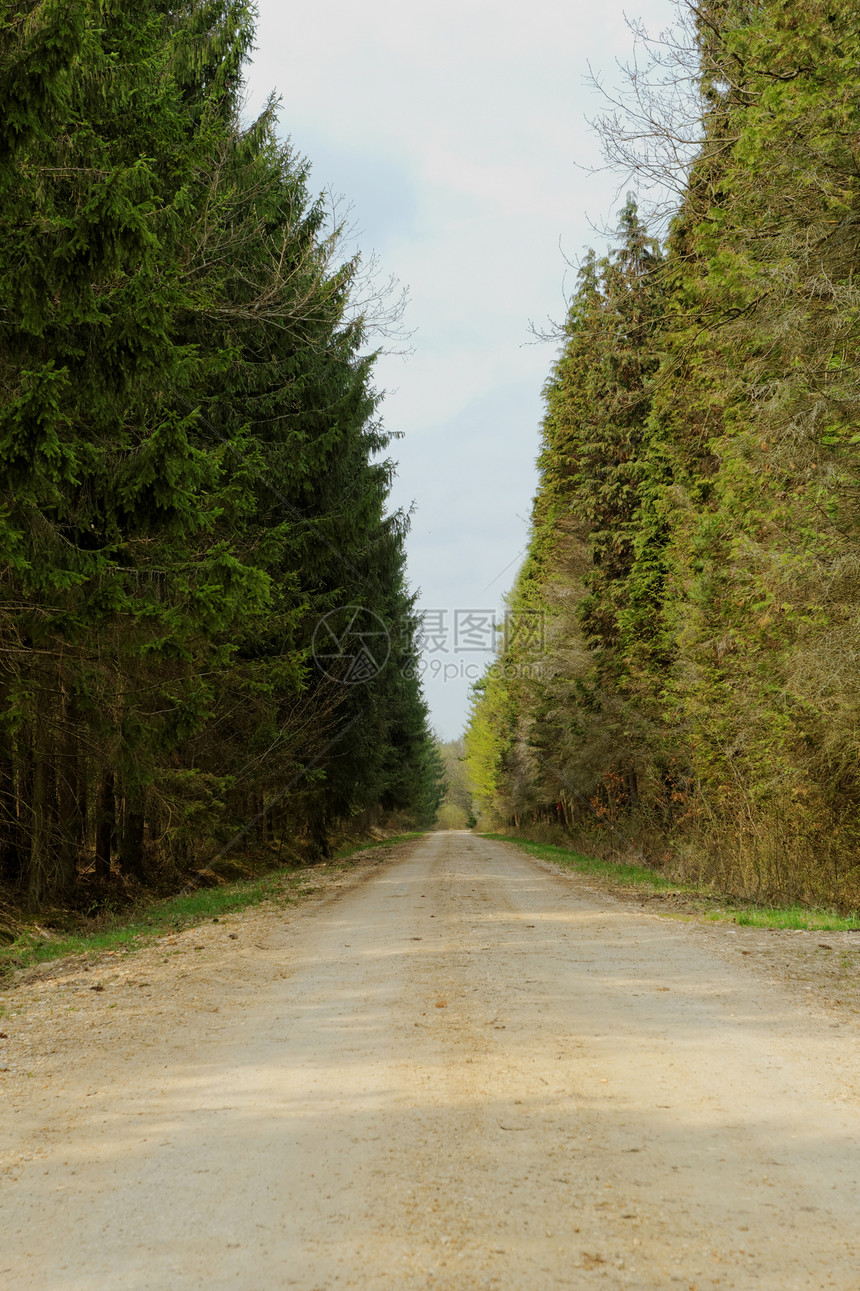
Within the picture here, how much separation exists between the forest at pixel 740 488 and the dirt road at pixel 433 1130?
5.95 meters

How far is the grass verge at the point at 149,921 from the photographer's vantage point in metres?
9.49

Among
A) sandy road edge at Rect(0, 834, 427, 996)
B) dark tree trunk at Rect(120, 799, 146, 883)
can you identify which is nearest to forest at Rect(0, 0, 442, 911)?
dark tree trunk at Rect(120, 799, 146, 883)

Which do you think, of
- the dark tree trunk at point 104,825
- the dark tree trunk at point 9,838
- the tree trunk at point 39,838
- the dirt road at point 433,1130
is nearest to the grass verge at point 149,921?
the tree trunk at point 39,838

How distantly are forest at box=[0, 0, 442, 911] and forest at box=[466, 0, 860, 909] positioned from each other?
17.3ft

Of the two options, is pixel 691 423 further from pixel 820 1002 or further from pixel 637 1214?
pixel 637 1214

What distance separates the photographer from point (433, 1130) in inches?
154

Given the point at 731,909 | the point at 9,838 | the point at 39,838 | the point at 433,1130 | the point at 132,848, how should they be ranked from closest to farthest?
1. the point at 433,1130
2. the point at 731,909
3. the point at 39,838
4. the point at 9,838
5. the point at 132,848

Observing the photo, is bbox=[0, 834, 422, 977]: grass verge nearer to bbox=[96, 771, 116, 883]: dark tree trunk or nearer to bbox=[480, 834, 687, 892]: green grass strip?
bbox=[96, 771, 116, 883]: dark tree trunk

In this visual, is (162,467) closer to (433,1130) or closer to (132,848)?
(433,1130)

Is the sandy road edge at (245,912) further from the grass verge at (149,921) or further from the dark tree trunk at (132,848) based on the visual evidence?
the dark tree trunk at (132,848)

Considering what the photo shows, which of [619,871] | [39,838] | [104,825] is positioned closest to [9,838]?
[39,838]

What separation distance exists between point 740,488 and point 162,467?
9400mm

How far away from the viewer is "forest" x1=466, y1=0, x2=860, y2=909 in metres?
9.58

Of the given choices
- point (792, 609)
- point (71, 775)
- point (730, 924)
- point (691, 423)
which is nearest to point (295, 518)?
point (71, 775)
